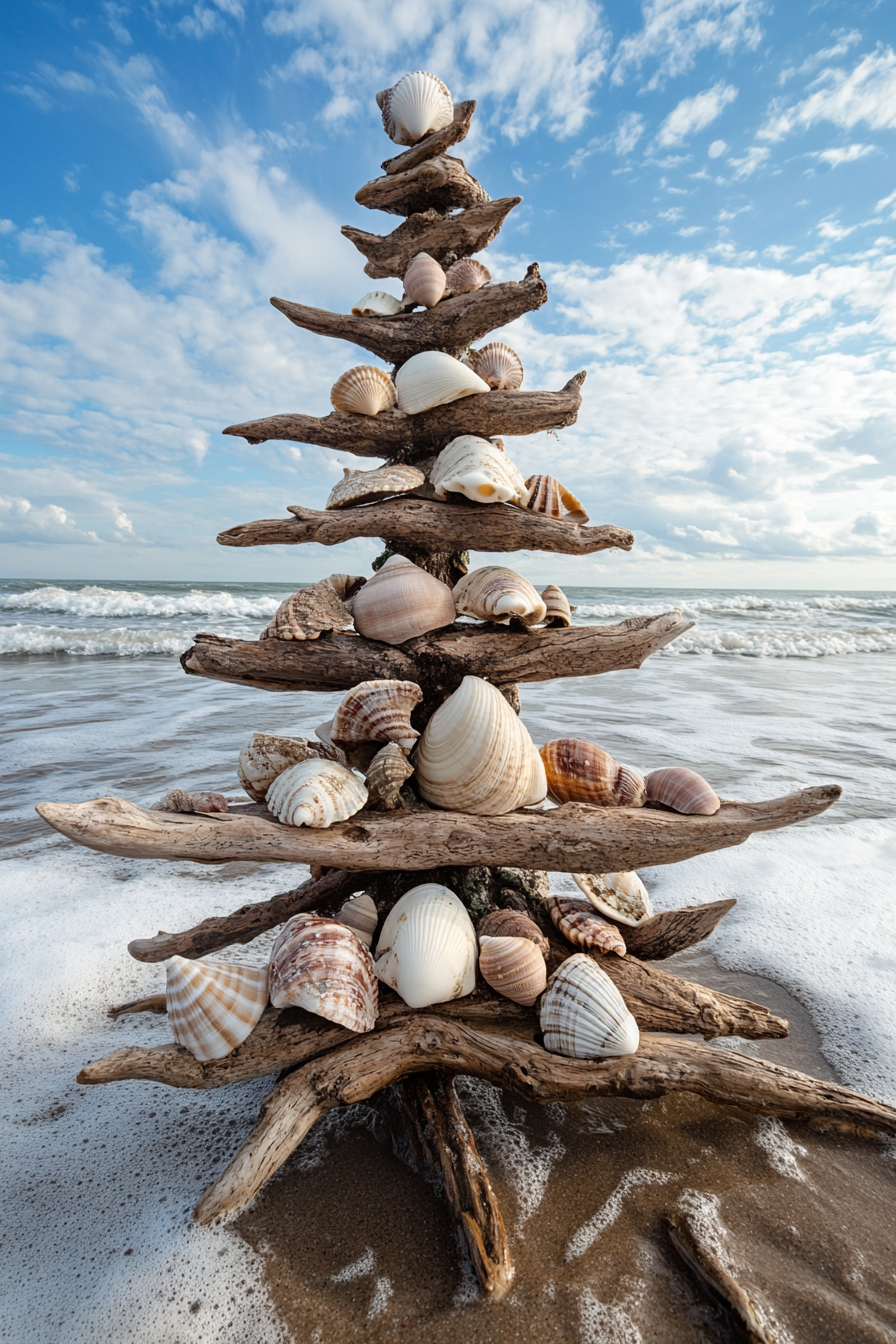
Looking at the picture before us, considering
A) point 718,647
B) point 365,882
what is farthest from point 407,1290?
point 718,647

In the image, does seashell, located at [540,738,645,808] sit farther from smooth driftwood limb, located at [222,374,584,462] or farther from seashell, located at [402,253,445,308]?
seashell, located at [402,253,445,308]

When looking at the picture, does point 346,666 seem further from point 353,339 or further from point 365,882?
point 353,339

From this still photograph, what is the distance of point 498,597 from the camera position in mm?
2275

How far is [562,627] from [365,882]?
4.49 ft

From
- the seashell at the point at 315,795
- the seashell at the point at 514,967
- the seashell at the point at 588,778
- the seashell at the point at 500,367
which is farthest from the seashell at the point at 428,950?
the seashell at the point at 500,367

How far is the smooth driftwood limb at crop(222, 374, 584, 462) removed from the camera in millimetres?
2584

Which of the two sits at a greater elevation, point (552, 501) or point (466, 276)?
point (466, 276)

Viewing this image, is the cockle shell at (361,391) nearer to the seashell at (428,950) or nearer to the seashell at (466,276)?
the seashell at (466,276)

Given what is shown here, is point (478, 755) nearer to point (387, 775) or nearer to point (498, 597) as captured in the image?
point (387, 775)

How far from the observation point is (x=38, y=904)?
398cm

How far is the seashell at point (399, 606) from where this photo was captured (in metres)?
2.36

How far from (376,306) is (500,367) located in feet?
2.22

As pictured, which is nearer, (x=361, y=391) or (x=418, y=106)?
(x=361, y=391)

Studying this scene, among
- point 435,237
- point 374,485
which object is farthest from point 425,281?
point 374,485
